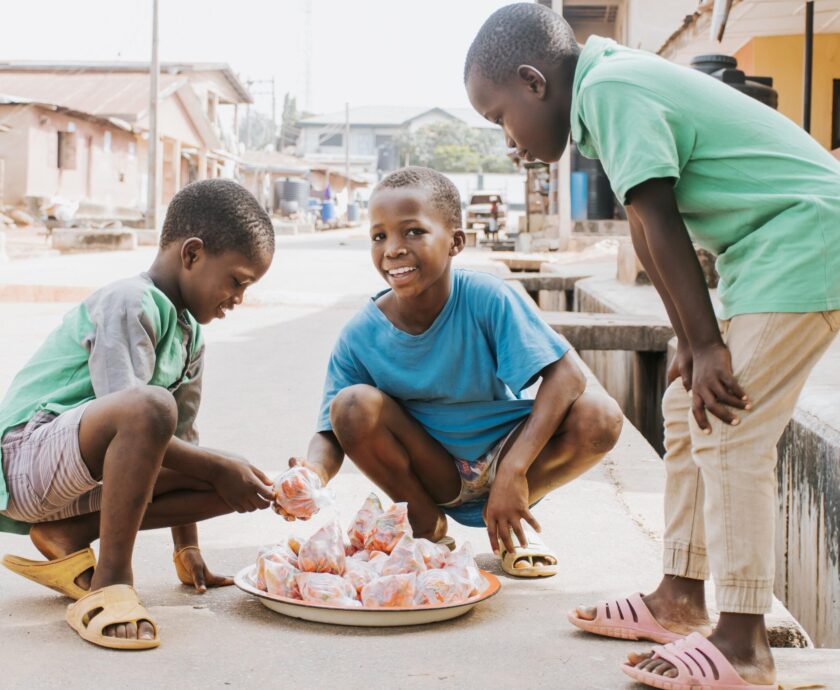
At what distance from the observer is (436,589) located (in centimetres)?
251

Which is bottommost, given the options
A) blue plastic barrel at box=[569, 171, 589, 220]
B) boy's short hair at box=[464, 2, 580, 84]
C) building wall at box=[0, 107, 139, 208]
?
boy's short hair at box=[464, 2, 580, 84]

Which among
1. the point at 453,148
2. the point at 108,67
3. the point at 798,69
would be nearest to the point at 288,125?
the point at 453,148

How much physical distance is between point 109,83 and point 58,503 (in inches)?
1432

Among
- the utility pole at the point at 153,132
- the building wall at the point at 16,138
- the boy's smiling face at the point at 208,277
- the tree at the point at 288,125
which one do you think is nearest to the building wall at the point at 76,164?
the building wall at the point at 16,138

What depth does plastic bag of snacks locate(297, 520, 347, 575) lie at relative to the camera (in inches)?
102

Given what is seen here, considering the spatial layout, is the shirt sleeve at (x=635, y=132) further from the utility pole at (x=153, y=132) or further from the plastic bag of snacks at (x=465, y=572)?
the utility pole at (x=153, y=132)

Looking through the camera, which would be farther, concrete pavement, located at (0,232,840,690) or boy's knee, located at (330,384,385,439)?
boy's knee, located at (330,384,385,439)

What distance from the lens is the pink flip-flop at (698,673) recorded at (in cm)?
204

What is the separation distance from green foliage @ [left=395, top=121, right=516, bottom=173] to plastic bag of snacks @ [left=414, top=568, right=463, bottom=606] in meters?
71.8

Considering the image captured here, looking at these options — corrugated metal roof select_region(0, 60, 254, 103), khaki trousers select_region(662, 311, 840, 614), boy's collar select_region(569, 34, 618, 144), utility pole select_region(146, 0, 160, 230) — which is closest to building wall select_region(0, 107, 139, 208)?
utility pole select_region(146, 0, 160, 230)

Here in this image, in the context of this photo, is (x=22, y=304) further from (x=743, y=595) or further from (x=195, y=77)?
(x=195, y=77)

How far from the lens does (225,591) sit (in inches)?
109

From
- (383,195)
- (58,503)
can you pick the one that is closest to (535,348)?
(383,195)

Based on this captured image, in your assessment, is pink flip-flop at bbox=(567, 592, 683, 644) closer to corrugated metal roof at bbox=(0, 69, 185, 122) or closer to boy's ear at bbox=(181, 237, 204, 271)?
boy's ear at bbox=(181, 237, 204, 271)
